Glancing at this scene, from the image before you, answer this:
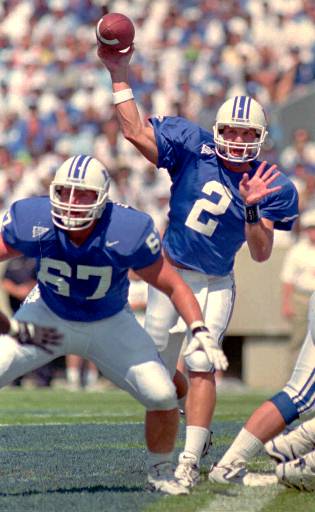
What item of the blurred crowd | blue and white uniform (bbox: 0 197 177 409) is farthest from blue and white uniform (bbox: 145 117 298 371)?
the blurred crowd

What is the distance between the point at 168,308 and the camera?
588 cm

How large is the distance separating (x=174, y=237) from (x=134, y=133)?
1.75 feet

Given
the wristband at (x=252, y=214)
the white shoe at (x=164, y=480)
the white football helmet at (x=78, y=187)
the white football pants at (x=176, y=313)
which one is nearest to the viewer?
the white football helmet at (x=78, y=187)

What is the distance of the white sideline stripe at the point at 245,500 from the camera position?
4648 mm

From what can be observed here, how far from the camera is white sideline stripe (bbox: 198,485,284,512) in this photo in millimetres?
4648

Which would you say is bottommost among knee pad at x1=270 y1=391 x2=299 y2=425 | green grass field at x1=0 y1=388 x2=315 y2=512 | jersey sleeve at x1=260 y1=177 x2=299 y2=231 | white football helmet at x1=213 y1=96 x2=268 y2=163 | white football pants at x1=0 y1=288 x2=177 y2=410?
green grass field at x1=0 y1=388 x2=315 y2=512

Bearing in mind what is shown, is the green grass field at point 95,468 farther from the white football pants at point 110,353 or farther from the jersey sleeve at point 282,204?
the jersey sleeve at point 282,204

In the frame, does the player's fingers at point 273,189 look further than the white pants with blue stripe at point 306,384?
Yes

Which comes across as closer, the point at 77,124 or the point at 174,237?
the point at 174,237

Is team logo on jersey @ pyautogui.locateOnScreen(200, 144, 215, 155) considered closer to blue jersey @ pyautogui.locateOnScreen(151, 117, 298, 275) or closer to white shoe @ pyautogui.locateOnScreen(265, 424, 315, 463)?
blue jersey @ pyautogui.locateOnScreen(151, 117, 298, 275)

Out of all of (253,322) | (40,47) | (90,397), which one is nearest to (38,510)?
(90,397)

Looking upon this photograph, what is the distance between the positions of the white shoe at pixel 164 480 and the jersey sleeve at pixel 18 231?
1.03m

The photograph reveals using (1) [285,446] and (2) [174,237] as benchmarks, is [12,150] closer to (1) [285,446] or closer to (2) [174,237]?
(2) [174,237]

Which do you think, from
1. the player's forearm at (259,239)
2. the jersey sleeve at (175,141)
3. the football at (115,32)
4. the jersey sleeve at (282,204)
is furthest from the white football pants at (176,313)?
the football at (115,32)
